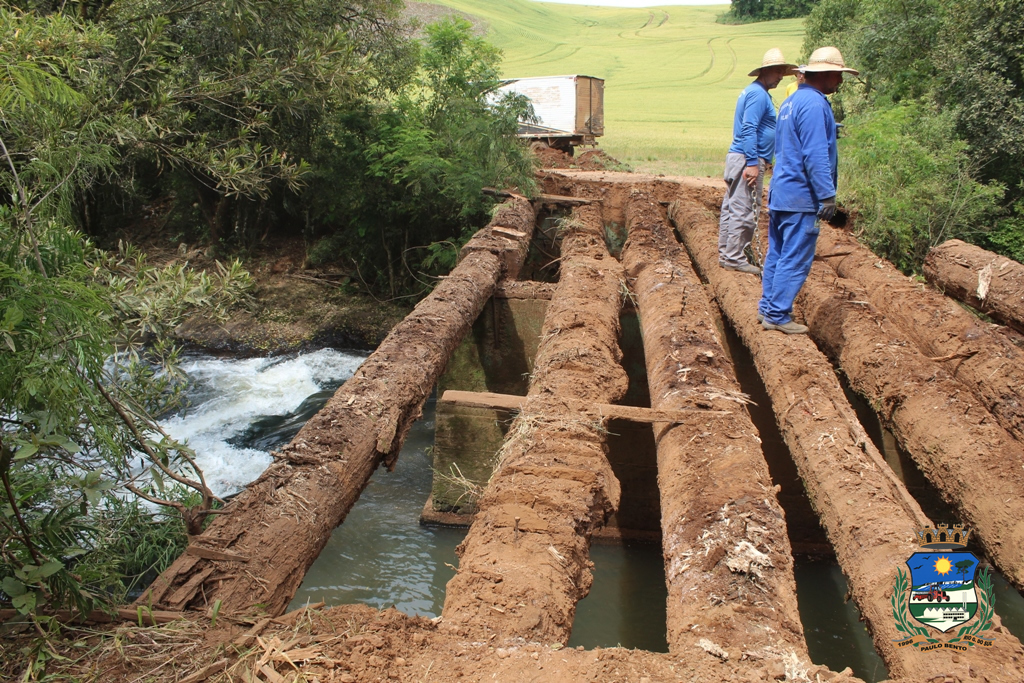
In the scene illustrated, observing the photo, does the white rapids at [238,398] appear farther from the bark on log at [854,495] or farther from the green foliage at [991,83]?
the green foliage at [991,83]

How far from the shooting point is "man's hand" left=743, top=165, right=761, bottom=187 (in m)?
6.45

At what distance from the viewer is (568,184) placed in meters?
10.5

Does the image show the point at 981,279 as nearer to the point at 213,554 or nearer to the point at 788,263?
the point at 788,263

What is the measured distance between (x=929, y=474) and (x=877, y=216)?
7.01m

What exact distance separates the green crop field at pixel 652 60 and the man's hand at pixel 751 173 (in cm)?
1042

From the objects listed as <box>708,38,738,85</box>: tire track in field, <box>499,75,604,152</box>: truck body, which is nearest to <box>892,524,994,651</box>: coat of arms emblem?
<box>499,75,604,152</box>: truck body

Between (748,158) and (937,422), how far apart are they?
132 inches

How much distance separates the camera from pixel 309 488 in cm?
305

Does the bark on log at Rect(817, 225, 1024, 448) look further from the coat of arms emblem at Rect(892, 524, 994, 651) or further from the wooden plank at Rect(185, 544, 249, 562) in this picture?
the wooden plank at Rect(185, 544, 249, 562)

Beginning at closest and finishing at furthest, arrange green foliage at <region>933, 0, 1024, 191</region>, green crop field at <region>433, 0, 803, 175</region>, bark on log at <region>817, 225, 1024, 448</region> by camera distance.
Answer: bark on log at <region>817, 225, 1024, 448</region> < green foliage at <region>933, 0, 1024, 191</region> < green crop field at <region>433, 0, 803, 175</region>

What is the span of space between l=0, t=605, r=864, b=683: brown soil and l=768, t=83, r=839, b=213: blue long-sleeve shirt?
139 inches

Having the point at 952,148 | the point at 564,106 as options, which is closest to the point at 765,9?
the point at 564,106

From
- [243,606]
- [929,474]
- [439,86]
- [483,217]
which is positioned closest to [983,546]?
[929,474]

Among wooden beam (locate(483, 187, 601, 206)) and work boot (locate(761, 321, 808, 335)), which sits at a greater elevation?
wooden beam (locate(483, 187, 601, 206))
